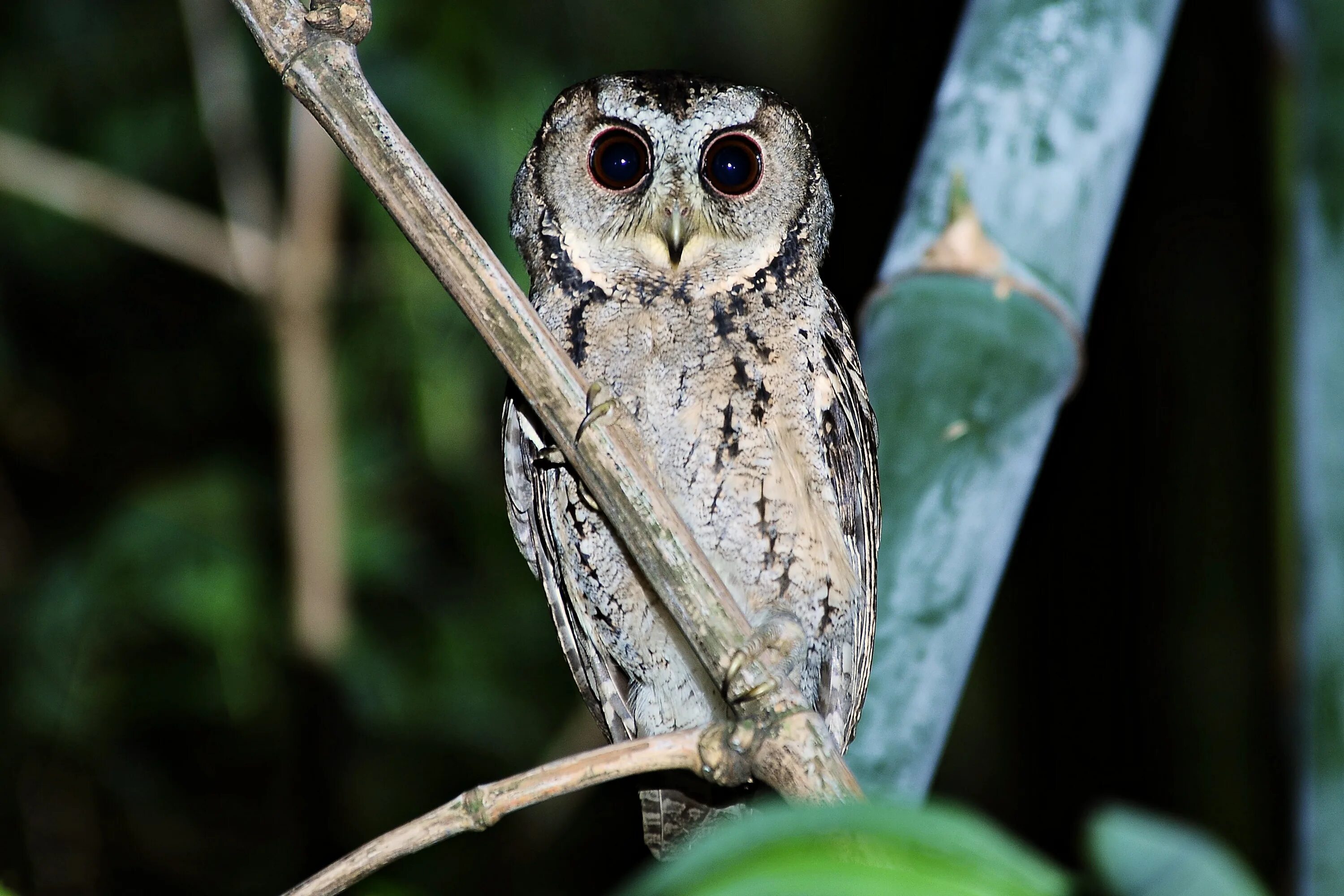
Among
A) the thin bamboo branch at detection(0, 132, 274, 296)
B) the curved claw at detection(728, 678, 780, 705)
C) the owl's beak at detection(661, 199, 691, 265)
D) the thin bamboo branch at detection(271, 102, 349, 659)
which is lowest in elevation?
the curved claw at detection(728, 678, 780, 705)

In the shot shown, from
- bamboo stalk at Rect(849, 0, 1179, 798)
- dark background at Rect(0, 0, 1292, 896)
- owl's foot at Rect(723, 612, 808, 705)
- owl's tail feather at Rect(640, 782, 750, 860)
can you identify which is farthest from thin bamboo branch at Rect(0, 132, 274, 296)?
bamboo stalk at Rect(849, 0, 1179, 798)

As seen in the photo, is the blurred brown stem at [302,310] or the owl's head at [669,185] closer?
the owl's head at [669,185]

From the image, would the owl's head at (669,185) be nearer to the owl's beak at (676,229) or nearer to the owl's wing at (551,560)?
the owl's beak at (676,229)

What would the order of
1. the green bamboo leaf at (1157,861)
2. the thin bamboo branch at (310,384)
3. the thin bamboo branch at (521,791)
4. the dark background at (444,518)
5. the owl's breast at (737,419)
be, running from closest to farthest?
the green bamboo leaf at (1157,861) → the thin bamboo branch at (521,791) → the owl's breast at (737,419) → the thin bamboo branch at (310,384) → the dark background at (444,518)

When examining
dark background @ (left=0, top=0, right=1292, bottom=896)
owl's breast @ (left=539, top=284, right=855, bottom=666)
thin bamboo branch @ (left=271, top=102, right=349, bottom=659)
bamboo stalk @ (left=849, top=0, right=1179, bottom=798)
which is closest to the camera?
bamboo stalk @ (left=849, top=0, right=1179, bottom=798)

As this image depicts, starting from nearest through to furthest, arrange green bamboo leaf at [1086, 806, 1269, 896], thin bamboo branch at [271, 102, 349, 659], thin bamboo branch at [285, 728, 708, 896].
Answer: green bamboo leaf at [1086, 806, 1269, 896] < thin bamboo branch at [285, 728, 708, 896] < thin bamboo branch at [271, 102, 349, 659]

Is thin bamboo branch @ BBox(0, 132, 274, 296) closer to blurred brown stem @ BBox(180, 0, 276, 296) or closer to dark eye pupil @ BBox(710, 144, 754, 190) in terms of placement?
blurred brown stem @ BBox(180, 0, 276, 296)

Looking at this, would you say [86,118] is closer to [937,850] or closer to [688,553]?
[688,553]

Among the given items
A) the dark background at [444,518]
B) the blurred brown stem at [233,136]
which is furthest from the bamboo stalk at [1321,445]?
the blurred brown stem at [233,136]

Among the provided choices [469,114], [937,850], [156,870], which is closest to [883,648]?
[937,850]
